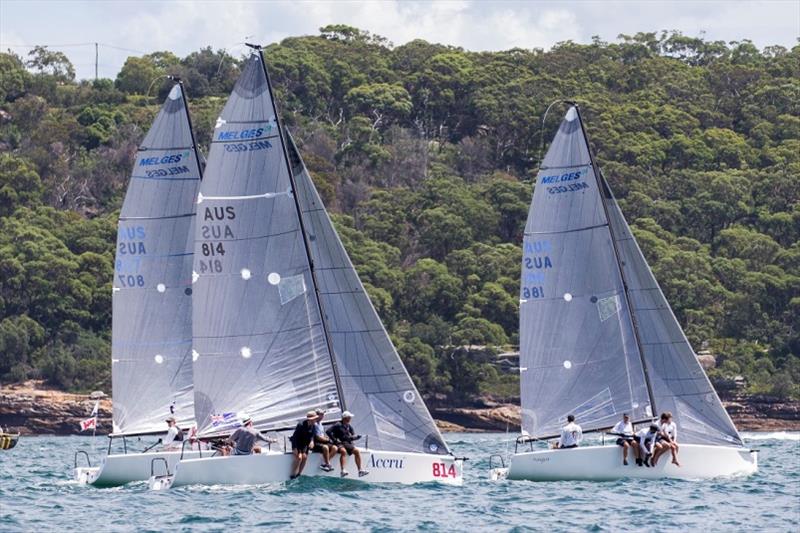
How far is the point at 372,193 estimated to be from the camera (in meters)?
105

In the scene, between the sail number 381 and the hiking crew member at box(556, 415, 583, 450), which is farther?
the hiking crew member at box(556, 415, 583, 450)

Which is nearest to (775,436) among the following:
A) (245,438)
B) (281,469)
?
(245,438)

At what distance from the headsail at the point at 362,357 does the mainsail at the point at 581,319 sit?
13.4 ft

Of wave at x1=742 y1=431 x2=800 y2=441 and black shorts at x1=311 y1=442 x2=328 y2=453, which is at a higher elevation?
wave at x1=742 y1=431 x2=800 y2=441

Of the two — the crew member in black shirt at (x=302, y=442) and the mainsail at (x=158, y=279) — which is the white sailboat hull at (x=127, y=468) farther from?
the crew member in black shirt at (x=302, y=442)

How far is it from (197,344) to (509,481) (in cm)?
663

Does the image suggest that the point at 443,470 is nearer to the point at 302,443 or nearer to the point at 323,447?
the point at 323,447

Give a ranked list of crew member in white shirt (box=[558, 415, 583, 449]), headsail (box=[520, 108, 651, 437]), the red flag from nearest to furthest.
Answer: crew member in white shirt (box=[558, 415, 583, 449]) < headsail (box=[520, 108, 651, 437]) < the red flag

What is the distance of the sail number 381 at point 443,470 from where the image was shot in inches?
1163

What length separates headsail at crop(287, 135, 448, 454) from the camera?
29.7m

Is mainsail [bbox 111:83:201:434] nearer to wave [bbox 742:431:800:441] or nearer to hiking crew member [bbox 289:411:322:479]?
hiking crew member [bbox 289:411:322:479]

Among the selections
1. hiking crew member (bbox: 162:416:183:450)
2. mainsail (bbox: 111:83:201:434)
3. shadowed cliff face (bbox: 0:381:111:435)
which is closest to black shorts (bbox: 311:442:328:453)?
hiking crew member (bbox: 162:416:183:450)

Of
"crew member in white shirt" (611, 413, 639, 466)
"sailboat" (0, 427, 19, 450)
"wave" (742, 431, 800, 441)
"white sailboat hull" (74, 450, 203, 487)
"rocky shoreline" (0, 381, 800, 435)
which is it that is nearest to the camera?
"crew member in white shirt" (611, 413, 639, 466)

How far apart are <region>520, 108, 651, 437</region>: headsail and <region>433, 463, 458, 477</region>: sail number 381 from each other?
3813 millimetres
